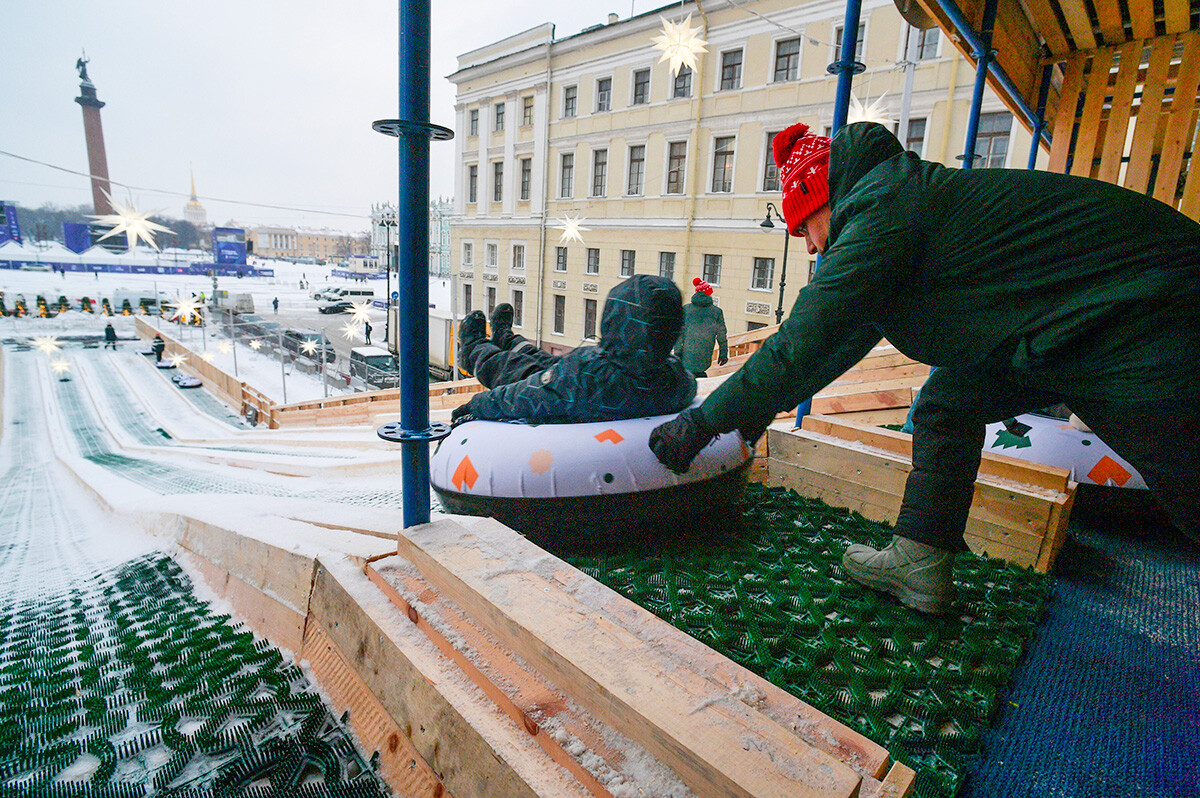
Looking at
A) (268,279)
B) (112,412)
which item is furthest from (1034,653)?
(268,279)

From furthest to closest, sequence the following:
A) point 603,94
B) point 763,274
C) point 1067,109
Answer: point 603,94 < point 763,274 < point 1067,109

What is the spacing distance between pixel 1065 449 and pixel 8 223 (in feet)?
198

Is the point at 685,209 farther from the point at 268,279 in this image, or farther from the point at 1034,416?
the point at 268,279

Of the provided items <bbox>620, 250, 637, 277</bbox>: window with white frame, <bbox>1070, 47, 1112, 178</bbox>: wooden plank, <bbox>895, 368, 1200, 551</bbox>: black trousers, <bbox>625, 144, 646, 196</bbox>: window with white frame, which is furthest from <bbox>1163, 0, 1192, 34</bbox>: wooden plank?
<bbox>625, 144, 646, 196</bbox>: window with white frame

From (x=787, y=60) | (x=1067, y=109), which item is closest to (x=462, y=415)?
(x=1067, y=109)

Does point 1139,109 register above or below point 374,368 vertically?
above

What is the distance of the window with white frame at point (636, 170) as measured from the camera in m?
19.0

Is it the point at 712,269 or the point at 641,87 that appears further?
the point at 641,87

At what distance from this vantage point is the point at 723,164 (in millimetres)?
17281

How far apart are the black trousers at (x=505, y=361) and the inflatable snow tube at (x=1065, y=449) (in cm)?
249

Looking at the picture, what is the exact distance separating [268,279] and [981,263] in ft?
255

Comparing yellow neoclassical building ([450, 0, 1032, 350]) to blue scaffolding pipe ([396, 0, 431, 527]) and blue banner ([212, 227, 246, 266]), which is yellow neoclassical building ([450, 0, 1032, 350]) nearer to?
blue scaffolding pipe ([396, 0, 431, 527])

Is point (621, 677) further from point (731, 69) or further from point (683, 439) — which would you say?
point (731, 69)

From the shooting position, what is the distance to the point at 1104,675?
1688 mm
